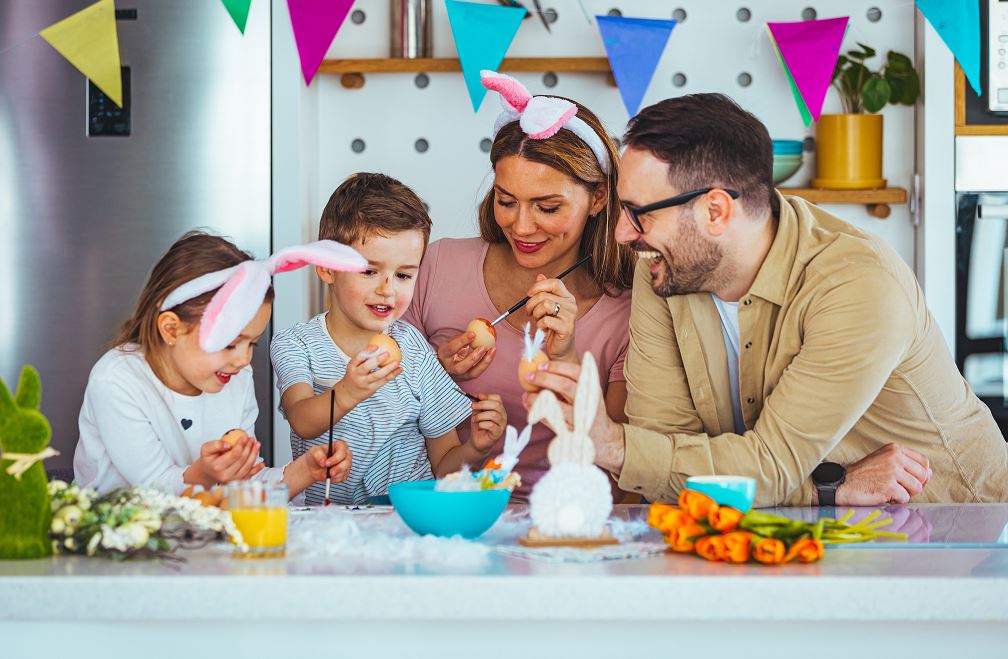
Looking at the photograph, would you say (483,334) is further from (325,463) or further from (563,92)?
(563,92)

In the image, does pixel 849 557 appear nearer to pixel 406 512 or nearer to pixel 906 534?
pixel 906 534

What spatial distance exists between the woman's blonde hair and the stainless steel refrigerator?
1140 millimetres

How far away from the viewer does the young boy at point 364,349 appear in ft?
7.14

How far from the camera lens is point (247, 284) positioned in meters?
1.66

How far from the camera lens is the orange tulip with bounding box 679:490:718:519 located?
4.46 feet

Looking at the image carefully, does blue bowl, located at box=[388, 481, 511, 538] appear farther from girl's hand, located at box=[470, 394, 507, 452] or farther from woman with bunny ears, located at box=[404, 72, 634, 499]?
woman with bunny ears, located at box=[404, 72, 634, 499]

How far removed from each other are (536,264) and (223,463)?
82 centimetres

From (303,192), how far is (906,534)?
220 centimetres

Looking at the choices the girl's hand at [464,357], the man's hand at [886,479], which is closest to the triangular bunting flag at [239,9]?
the girl's hand at [464,357]

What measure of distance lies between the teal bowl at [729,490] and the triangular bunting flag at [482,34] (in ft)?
6.16

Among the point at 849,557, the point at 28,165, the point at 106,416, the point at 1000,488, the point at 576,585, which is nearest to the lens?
the point at 576,585

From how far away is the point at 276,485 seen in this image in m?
1.36

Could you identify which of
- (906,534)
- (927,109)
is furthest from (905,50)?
(906,534)

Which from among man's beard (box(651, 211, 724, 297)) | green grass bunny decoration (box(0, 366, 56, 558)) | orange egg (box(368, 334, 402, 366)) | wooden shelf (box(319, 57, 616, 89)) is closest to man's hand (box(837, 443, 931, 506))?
man's beard (box(651, 211, 724, 297))
